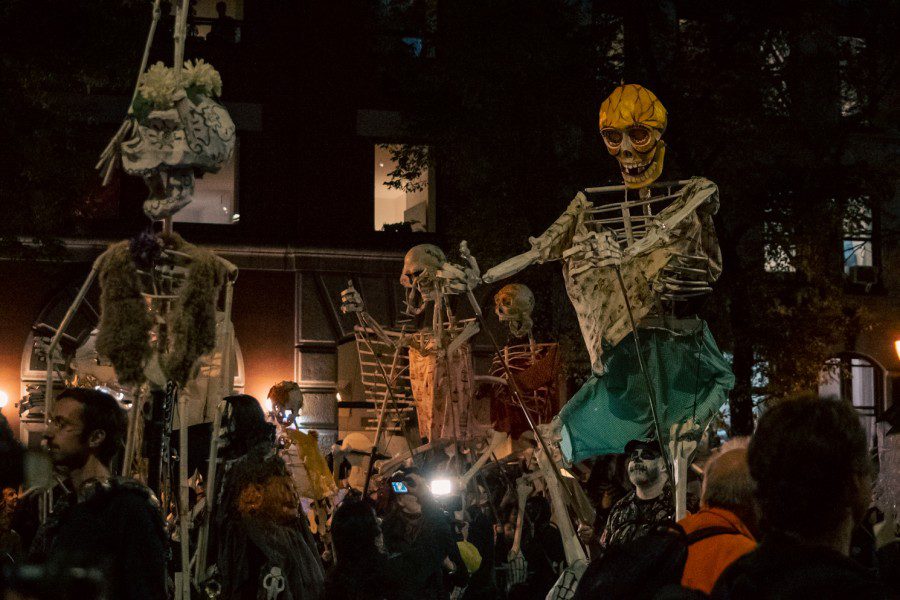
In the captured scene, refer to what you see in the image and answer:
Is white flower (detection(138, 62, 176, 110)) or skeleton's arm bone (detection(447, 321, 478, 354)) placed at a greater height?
white flower (detection(138, 62, 176, 110))

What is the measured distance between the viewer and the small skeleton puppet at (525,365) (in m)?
13.1

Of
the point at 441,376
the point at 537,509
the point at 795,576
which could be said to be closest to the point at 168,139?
the point at 795,576

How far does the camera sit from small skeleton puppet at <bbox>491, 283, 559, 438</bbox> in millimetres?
13086

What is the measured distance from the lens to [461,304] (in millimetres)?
22250

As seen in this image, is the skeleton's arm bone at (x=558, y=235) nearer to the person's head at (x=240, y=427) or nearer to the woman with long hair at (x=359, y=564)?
the person's head at (x=240, y=427)

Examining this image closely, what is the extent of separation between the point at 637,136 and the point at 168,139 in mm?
2790

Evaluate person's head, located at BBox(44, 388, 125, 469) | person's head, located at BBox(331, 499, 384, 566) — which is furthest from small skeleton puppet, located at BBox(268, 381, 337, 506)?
person's head, located at BBox(44, 388, 125, 469)

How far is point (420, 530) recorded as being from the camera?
7.46 meters

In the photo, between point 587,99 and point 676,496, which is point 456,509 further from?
point 587,99

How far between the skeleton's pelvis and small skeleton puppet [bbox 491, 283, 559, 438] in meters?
0.68

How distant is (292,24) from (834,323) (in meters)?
10.3

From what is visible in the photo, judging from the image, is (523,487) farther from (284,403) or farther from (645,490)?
(645,490)

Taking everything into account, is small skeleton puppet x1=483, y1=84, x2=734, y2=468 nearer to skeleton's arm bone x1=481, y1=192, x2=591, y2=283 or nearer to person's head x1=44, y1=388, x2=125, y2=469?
skeleton's arm bone x1=481, y1=192, x2=591, y2=283

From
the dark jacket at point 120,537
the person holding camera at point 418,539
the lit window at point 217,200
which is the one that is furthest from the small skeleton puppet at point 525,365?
the lit window at point 217,200
